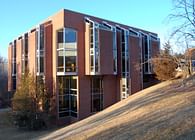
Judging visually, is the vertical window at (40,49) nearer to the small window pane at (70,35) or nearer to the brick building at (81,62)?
the brick building at (81,62)

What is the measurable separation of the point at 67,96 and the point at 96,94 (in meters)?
3.29

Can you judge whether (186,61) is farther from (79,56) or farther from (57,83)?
(57,83)

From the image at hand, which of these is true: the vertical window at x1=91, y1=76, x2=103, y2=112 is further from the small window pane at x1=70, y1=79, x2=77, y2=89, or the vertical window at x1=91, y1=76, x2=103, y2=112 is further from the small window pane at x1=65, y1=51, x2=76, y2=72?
the small window pane at x1=65, y1=51, x2=76, y2=72

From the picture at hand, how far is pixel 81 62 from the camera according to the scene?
91.7ft

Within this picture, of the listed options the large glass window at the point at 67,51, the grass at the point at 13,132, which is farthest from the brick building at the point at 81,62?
the grass at the point at 13,132

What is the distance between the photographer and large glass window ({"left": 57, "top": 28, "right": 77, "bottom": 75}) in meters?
27.0

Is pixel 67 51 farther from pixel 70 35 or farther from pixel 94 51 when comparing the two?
pixel 94 51

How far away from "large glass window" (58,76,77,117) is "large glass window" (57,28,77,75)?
4.44 ft

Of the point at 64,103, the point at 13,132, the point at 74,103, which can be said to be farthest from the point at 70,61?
the point at 13,132

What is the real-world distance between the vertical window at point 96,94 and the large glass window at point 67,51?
312cm

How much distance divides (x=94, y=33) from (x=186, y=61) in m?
10.4

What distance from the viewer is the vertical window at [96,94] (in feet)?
95.5

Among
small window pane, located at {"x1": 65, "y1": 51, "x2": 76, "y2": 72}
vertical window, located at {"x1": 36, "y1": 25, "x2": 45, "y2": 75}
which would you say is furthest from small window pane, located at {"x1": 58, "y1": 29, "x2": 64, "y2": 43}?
vertical window, located at {"x1": 36, "y1": 25, "x2": 45, "y2": 75}

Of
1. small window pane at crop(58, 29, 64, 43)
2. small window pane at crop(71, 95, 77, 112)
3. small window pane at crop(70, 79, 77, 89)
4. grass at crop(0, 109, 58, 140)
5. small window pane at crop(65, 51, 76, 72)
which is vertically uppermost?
small window pane at crop(58, 29, 64, 43)
